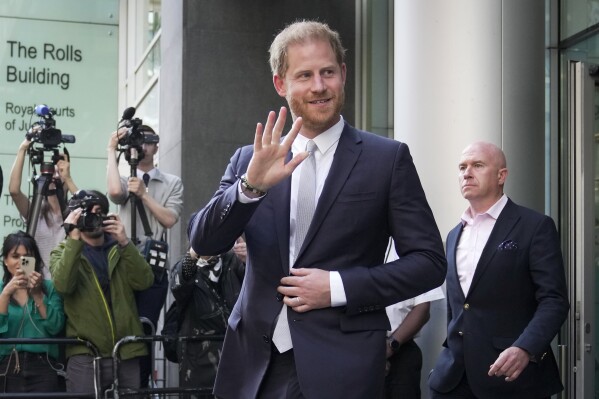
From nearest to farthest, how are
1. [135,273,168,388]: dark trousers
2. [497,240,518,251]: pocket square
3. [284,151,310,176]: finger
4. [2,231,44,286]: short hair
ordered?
1. [284,151,310,176]: finger
2. [497,240,518,251]: pocket square
3. [2,231,44,286]: short hair
4. [135,273,168,388]: dark trousers

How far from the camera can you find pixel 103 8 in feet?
44.8

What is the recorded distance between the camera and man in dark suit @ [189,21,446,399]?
330 cm

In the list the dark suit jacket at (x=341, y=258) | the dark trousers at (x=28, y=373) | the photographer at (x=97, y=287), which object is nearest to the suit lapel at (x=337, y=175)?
the dark suit jacket at (x=341, y=258)

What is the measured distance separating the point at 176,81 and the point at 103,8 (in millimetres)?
3304

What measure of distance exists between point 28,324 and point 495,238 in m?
3.43

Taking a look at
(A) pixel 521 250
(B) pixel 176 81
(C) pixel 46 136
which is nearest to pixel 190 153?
(B) pixel 176 81

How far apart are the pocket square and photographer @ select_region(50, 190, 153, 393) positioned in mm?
2929

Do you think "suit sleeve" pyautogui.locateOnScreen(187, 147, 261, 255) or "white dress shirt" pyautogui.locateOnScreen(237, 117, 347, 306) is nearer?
"suit sleeve" pyautogui.locateOnScreen(187, 147, 261, 255)

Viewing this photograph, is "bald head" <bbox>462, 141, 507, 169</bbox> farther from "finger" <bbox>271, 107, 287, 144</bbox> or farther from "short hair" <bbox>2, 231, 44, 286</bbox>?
"short hair" <bbox>2, 231, 44, 286</bbox>

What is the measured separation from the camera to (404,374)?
648 centimetres

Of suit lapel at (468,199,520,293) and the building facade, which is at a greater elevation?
the building facade

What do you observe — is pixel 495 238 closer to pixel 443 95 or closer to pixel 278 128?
pixel 443 95

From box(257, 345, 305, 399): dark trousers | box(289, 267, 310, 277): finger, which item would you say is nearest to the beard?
box(289, 267, 310, 277): finger

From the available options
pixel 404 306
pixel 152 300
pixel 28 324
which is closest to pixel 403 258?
pixel 404 306
